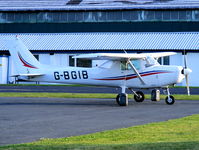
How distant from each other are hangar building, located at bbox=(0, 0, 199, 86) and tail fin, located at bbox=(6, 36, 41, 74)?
20826 mm

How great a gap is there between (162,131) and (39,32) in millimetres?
39920

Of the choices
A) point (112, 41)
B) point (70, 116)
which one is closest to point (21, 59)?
point (70, 116)

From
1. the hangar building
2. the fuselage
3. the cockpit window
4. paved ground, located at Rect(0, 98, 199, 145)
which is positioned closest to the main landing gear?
paved ground, located at Rect(0, 98, 199, 145)

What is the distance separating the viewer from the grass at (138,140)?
11.7 meters

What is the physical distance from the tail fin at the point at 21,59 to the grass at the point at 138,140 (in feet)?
41.5

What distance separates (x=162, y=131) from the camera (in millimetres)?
15289

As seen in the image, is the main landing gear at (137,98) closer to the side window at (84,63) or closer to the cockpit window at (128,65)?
the cockpit window at (128,65)

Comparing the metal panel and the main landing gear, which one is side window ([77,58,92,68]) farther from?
the main landing gear

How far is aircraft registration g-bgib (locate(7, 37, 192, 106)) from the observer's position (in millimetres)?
26422

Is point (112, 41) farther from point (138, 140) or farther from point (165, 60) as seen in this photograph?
point (138, 140)

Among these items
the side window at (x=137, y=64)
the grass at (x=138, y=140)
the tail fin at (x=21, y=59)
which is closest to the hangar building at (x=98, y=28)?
the side window at (x=137, y=64)

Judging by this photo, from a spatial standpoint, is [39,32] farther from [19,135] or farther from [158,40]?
[19,135]

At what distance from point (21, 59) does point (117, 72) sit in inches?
204

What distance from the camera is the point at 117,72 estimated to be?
27.3 metres
